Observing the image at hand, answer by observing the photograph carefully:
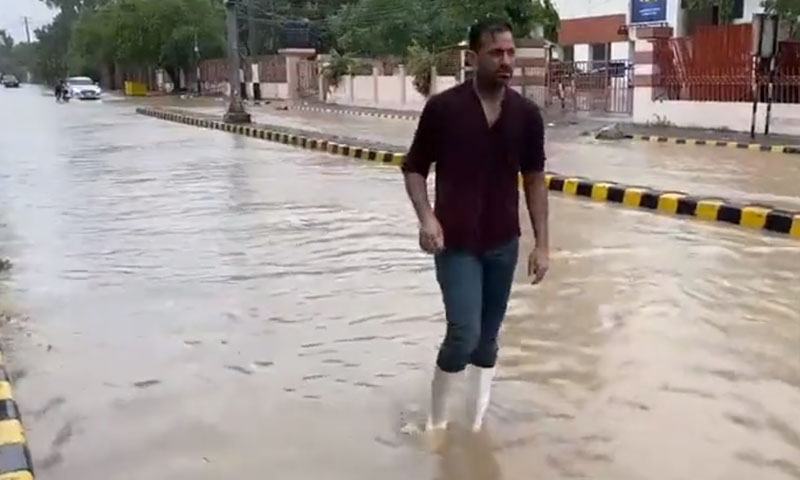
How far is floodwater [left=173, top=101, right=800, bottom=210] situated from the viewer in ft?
39.8

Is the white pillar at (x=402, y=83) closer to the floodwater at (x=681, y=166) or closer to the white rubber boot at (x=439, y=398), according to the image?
the floodwater at (x=681, y=166)

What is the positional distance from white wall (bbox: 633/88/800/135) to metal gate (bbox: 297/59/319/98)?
28715 mm

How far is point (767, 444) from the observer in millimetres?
4457

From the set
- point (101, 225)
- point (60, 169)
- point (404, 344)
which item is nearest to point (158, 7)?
point (60, 169)

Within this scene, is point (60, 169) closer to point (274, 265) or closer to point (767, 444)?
Result: point (274, 265)

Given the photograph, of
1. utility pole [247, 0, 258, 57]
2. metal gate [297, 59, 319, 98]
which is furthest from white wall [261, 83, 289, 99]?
utility pole [247, 0, 258, 57]

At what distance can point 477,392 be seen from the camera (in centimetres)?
461

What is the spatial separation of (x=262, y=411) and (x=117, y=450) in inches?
28.1

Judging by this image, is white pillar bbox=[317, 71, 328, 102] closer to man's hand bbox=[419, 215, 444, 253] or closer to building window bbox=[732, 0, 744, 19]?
building window bbox=[732, 0, 744, 19]

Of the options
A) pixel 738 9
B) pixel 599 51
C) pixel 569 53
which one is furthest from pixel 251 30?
pixel 738 9

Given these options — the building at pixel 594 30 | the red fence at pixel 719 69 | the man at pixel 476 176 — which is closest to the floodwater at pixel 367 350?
the man at pixel 476 176

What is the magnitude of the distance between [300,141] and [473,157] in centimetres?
1693

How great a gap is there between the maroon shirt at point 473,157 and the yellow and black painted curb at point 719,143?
13811 millimetres

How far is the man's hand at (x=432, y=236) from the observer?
4062mm
